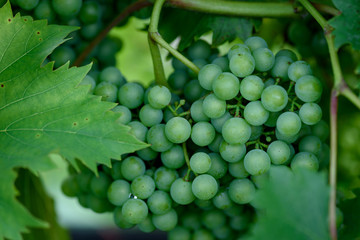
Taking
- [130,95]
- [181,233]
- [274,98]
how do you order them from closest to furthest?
1. [274,98]
2. [130,95]
3. [181,233]

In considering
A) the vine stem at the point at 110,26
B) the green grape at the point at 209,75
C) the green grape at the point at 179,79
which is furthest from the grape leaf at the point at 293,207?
the vine stem at the point at 110,26

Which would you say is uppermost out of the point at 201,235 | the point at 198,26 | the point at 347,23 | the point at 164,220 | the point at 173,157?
the point at 347,23

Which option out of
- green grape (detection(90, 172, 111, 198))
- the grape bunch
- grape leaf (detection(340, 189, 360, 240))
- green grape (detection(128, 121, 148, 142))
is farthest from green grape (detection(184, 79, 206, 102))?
grape leaf (detection(340, 189, 360, 240))

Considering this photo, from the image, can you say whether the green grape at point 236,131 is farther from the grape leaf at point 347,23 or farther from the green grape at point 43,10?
the green grape at point 43,10

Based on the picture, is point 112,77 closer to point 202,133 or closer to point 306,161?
point 202,133

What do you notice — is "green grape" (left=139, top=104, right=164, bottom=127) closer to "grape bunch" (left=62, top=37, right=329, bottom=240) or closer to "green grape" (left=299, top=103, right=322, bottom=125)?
"grape bunch" (left=62, top=37, right=329, bottom=240)

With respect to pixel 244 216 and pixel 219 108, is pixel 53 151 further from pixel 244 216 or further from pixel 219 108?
pixel 244 216

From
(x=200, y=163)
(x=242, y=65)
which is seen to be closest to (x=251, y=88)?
(x=242, y=65)
